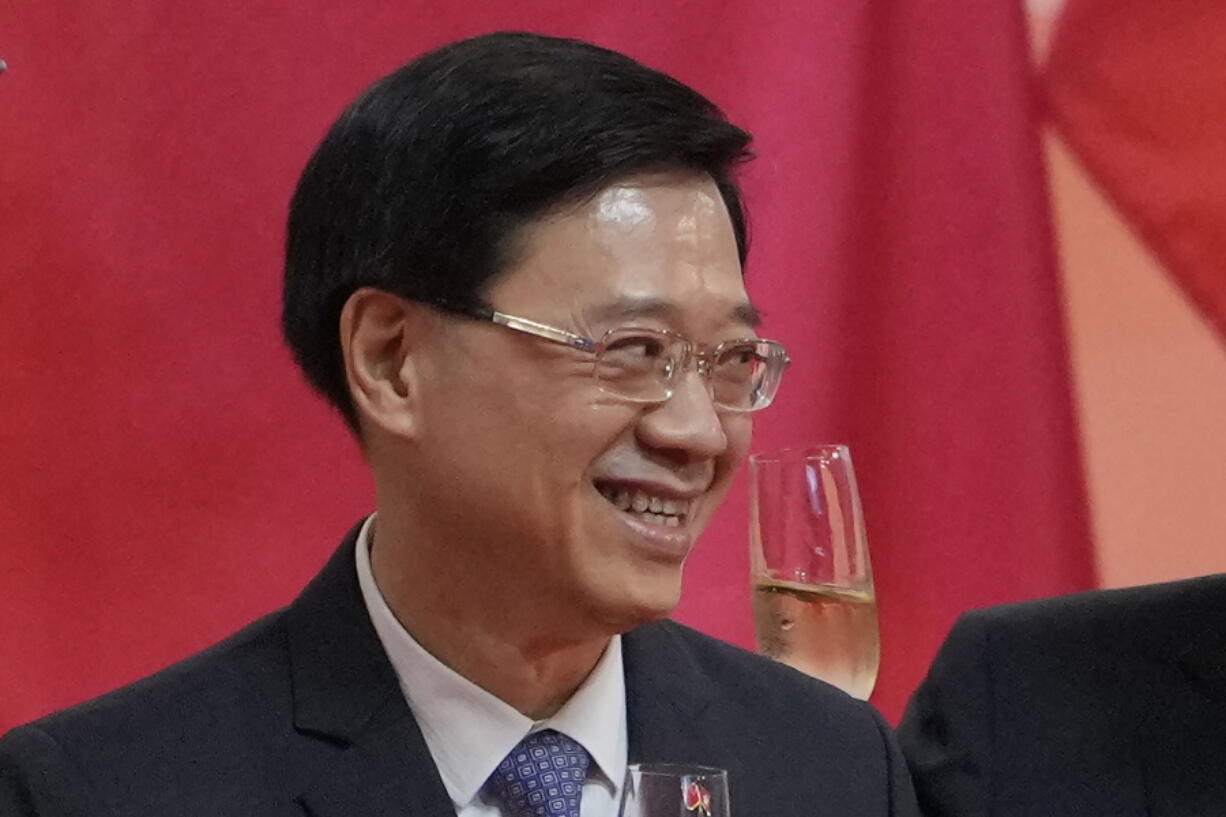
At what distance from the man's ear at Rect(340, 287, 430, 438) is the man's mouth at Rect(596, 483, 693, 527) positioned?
0.58ft

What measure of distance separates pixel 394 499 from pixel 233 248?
747mm

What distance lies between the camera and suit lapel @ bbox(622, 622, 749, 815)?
1.50m

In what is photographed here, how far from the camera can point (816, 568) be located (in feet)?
6.01

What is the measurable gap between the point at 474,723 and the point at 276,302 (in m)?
0.83

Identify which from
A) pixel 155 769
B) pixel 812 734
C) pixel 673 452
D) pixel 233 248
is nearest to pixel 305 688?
pixel 155 769

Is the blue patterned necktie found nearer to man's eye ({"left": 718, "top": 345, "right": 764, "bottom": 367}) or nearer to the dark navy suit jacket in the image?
the dark navy suit jacket

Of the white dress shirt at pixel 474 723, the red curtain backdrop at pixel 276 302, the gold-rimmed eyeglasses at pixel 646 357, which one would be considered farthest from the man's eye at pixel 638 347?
the red curtain backdrop at pixel 276 302

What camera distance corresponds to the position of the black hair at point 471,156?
134 centimetres

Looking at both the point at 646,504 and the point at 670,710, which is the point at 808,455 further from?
the point at 646,504

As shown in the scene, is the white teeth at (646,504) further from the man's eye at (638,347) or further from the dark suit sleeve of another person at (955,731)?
the dark suit sleeve of another person at (955,731)

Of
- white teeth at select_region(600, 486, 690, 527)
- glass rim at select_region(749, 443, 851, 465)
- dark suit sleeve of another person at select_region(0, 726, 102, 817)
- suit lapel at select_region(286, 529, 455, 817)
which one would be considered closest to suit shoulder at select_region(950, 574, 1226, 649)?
glass rim at select_region(749, 443, 851, 465)

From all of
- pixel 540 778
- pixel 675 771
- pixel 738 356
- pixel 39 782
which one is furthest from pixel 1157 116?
pixel 39 782

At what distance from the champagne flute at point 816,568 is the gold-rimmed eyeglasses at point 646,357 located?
1.60 feet

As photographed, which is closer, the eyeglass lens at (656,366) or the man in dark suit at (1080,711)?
the eyeglass lens at (656,366)
